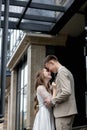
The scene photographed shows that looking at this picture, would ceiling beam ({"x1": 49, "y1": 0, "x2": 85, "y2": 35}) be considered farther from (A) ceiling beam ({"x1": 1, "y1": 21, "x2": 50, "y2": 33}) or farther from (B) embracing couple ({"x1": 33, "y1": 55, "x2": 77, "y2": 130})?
(B) embracing couple ({"x1": 33, "y1": 55, "x2": 77, "y2": 130})

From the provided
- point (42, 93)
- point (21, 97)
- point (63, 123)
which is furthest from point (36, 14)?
point (63, 123)

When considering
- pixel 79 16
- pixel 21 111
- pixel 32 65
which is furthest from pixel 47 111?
pixel 21 111

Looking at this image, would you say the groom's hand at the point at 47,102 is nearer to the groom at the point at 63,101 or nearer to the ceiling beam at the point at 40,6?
the groom at the point at 63,101

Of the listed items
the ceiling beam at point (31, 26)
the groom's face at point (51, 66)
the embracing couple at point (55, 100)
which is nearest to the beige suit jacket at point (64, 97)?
the embracing couple at point (55, 100)

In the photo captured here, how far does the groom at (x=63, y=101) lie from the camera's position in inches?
239

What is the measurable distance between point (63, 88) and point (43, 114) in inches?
22.4

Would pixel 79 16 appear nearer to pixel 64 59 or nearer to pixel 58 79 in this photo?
pixel 64 59

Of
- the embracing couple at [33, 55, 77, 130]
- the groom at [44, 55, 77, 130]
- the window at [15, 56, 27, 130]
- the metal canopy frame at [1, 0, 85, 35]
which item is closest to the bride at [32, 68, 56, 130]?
the embracing couple at [33, 55, 77, 130]

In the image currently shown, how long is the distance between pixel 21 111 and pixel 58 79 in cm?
867

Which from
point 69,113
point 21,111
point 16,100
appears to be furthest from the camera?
point 16,100

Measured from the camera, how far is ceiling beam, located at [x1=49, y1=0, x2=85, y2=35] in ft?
32.8

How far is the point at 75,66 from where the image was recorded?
40.3 feet

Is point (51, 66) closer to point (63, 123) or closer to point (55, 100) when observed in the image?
point (55, 100)

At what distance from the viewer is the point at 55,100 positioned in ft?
19.9
